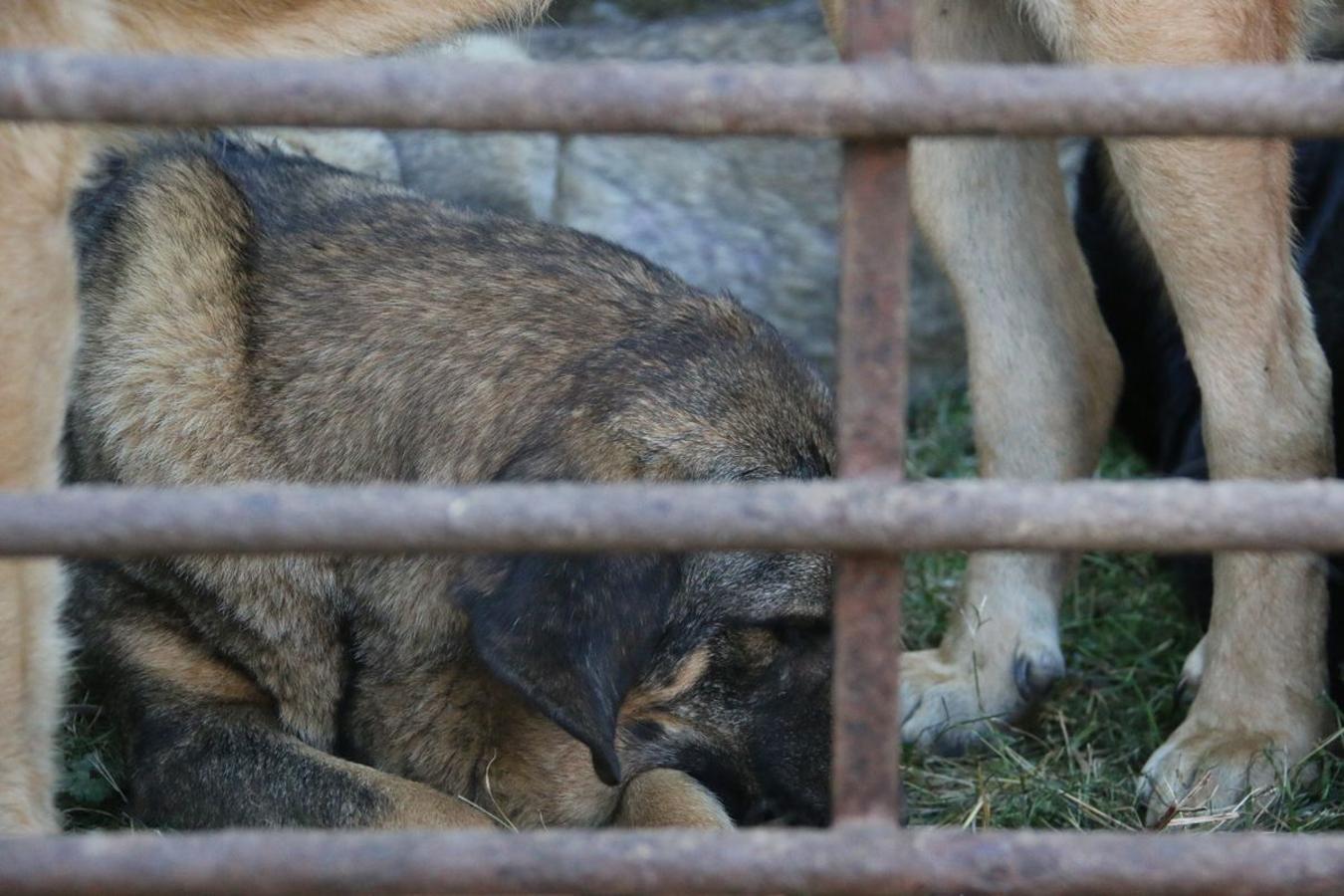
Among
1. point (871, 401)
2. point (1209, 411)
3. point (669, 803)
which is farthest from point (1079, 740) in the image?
point (871, 401)

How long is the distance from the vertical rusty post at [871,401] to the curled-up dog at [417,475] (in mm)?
852

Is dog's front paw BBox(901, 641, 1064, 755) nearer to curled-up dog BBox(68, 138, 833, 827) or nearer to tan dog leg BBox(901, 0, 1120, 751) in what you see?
→ tan dog leg BBox(901, 0, 1120, 751)

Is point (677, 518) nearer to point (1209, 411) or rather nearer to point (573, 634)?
point (573, 634)

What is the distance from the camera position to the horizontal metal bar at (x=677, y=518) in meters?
1.58

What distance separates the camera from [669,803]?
2732 millimetres

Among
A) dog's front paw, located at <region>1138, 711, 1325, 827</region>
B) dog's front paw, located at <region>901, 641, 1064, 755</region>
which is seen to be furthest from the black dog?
dog's front paw, located at <region>901, 641, 1064, 755</region>

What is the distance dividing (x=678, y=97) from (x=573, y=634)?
3.50ft

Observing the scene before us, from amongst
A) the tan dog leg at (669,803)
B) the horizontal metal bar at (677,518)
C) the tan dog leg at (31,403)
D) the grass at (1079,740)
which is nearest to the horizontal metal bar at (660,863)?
the horizontal metal bar at (677,518)

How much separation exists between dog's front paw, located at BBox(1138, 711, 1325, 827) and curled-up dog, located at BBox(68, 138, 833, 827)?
0.77 metres

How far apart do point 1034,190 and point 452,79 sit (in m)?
2.47

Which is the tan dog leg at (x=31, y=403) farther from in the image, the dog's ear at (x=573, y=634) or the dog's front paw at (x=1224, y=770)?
the dog's front paw at (x=1224, y=770)

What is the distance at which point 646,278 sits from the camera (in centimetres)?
309

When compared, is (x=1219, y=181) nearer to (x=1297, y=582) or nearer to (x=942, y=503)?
(x=1297, y=582)

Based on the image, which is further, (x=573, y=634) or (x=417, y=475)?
(x=417, y=475)
